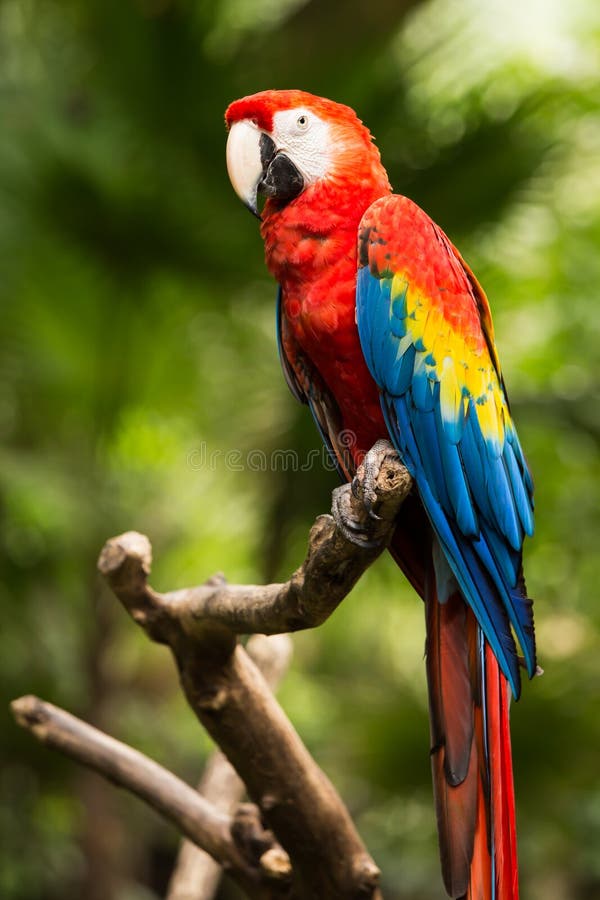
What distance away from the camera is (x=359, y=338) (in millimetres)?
1308

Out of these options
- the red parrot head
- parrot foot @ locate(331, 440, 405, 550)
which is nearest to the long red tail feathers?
parrot foot @ locate(331, 440, 405, 550)

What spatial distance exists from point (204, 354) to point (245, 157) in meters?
1.21

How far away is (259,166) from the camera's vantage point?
4.50 feet

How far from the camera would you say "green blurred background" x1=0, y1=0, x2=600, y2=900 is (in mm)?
2061

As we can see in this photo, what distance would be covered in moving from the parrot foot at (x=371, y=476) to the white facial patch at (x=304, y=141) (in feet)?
1.42

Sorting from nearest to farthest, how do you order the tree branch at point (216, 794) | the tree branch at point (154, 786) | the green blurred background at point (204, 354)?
1. the tree branch at point (154, 786)
2. the tree branch at point (216, 794)
3. the green blurred background at point (204, 354)

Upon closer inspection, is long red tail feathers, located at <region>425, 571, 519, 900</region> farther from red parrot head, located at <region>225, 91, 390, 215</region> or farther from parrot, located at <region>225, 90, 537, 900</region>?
red parrot head, located at <region>225, 91, 390, 215</region>

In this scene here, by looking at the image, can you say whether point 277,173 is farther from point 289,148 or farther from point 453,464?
point 453,464

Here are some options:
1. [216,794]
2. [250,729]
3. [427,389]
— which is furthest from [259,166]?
[216,794]

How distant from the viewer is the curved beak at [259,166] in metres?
1.36

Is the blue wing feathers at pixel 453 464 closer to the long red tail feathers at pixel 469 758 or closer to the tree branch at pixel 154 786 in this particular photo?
the long red tail feathers at pixel 469 758

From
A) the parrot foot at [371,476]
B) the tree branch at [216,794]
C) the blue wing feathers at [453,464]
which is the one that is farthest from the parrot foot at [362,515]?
the tree branch at [216,794]

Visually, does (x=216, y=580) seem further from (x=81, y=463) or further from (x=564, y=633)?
(x=564, y=633)

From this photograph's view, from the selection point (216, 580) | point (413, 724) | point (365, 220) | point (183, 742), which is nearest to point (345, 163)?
point (365, 220)
